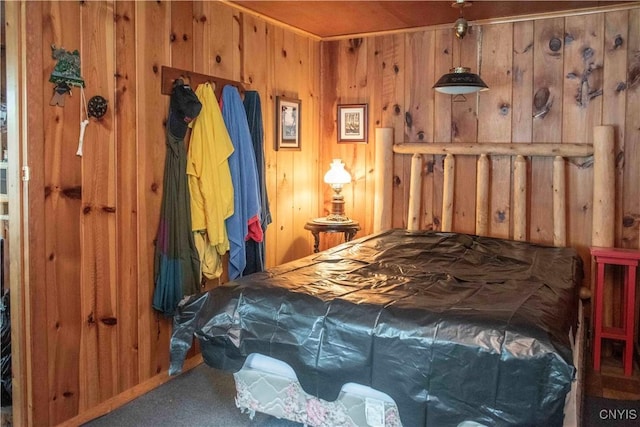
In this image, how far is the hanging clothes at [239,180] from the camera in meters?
3.32

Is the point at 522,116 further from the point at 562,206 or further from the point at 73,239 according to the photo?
the point at 73,239

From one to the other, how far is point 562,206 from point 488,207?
0.50 meters

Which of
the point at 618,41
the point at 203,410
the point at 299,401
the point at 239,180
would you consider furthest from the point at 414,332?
the point at 618,41

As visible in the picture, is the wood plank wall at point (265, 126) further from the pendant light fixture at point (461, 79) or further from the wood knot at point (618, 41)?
the pendant light fixture at point (461, 79)

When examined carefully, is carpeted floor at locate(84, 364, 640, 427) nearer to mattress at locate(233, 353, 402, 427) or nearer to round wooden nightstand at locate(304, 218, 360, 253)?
mattress at locate(233, 353, 402, 427)

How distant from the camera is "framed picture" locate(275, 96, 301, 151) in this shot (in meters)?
4.03

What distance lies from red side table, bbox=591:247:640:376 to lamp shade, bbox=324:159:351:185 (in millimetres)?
1800

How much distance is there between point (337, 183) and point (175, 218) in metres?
1.60

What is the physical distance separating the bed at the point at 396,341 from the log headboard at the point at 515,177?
2.61ft

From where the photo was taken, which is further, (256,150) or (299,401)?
(256,150)

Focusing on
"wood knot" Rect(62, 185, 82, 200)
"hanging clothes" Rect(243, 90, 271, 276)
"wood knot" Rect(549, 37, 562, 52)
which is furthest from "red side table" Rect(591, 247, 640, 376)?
"wood knot" Rect(62, 185, 82, 200)

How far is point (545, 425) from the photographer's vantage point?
5.66 feet

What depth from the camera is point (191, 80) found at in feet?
10.4

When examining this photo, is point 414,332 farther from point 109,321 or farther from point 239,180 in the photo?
point 239,180
